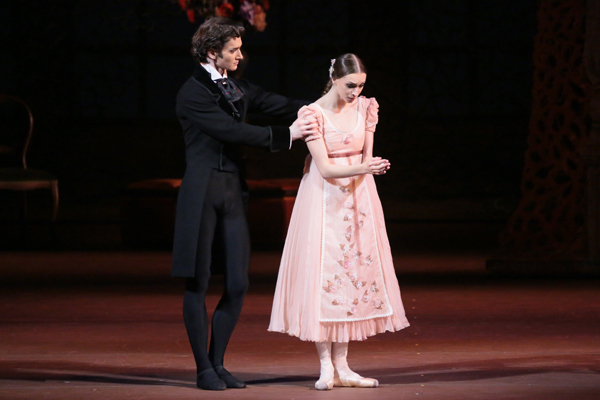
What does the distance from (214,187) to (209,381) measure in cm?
63

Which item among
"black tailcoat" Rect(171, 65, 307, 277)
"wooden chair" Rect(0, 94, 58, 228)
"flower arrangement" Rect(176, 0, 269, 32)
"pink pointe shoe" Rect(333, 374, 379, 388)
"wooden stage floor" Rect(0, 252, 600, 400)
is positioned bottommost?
"wooden stage floor" Rect(0, 252, 600, 400)

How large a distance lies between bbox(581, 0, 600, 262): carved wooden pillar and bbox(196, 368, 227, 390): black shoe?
3.19 meters

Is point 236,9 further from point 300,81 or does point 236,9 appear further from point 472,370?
point 472,370

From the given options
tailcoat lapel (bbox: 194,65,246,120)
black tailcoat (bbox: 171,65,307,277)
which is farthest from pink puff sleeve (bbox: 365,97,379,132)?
tailcoat lapel (bbox: 194,65,246,120)

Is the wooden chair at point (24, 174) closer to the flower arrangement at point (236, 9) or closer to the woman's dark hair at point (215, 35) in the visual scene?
the flower arrangement at point (236, 9)

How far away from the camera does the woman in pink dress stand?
3410mm

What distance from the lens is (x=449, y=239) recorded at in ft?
26.0

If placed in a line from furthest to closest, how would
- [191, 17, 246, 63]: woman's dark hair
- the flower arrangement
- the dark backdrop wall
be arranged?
the dark backdrop wall, the flower arrangement, [191, 17, 246, 63]: woman's dark hair

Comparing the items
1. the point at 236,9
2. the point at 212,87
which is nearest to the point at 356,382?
the point at 212,87

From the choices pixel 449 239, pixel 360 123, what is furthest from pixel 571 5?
pixel 360 123

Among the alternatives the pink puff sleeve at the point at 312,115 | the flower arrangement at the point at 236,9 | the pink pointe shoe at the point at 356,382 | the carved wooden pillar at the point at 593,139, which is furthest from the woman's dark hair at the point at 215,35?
the flower arrangement at the point at 236,9

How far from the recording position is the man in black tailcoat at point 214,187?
3375mm

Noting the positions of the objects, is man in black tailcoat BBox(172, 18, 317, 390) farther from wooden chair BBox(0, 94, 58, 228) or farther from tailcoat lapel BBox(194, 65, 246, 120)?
wooden chair BBox(0, 94, 58, 228)

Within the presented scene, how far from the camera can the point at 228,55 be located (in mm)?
3393
